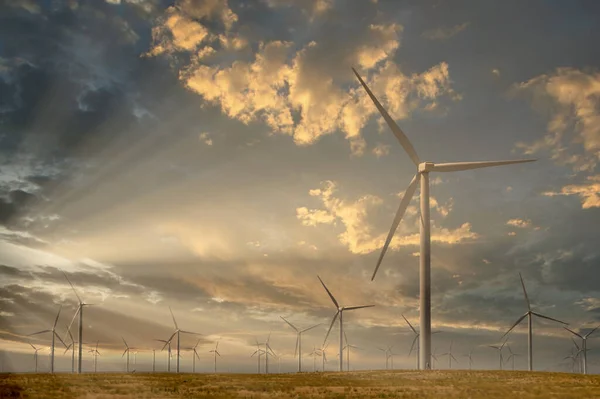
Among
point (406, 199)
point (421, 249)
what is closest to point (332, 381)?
point (421, 249)

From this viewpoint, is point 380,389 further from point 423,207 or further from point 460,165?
point 460,165

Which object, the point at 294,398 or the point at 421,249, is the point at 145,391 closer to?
the point at 294,398

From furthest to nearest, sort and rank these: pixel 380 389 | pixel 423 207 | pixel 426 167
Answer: pixel 426 167
pixel 423 207
pixel 380 389

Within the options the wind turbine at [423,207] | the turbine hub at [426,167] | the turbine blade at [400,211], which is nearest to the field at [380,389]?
the wind turbine at [423,207]

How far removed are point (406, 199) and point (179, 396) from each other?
57.0m

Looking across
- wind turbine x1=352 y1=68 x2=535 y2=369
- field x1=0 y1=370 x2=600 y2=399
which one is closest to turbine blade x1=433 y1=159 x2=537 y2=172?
wind turbine x1=352 y1=68 x2=535 y2=369

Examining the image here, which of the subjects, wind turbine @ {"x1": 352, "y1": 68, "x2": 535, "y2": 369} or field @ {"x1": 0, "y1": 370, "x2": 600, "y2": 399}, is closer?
field @ {"x1": 0, "y1": 370, "x2": 600, "y2": 399}

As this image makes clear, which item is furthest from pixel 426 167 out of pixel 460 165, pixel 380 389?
pixel 380 389

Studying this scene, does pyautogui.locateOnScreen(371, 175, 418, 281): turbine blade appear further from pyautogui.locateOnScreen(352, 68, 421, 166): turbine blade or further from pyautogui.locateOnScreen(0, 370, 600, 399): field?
pyautogui.locateOnScreen(0, 370, 600, 399): field

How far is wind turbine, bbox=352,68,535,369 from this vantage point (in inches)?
3873

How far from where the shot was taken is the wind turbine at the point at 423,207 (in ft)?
323

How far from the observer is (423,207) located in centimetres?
10462

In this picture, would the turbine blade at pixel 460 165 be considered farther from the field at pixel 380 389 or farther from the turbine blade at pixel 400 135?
the field at pixel 380 389

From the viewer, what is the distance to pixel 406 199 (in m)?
110
